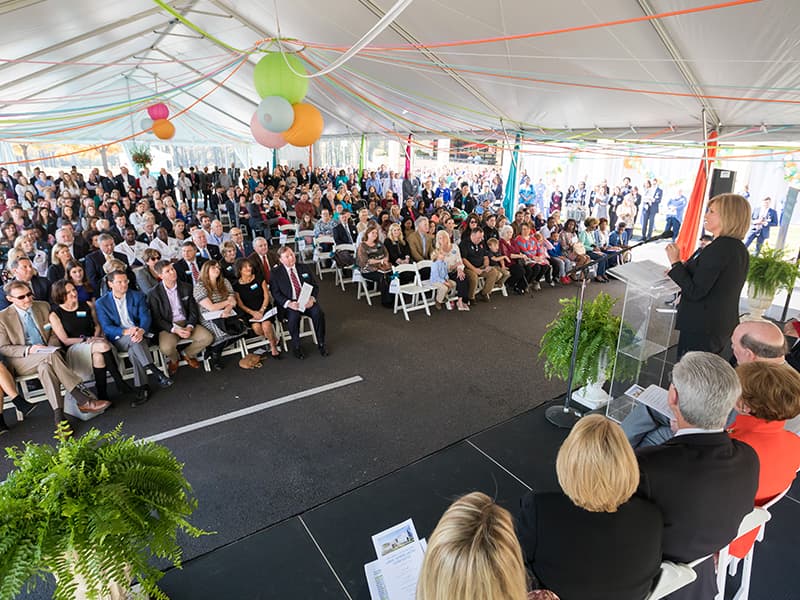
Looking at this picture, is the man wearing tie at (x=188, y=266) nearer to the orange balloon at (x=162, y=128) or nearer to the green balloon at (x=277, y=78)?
the green balloon at (x=277, y=78)

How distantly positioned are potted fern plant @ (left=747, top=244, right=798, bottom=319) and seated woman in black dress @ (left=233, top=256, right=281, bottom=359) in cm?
581

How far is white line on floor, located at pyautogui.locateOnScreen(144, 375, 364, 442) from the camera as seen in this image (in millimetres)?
3873

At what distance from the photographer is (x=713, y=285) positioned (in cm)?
302

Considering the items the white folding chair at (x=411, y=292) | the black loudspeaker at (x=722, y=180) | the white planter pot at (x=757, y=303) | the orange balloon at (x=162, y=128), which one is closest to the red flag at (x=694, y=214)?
the black loudspeaker at (x=722, y=180)

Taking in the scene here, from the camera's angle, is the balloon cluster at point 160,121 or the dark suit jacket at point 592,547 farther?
the balloon cluster at point 160,121

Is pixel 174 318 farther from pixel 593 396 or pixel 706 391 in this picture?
pixel 706 391

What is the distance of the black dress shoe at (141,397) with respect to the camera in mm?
4333

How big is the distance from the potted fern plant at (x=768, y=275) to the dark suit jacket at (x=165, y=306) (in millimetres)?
6532

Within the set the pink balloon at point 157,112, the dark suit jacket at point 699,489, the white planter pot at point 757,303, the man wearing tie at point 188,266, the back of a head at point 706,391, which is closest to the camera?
the dark suit jacket at point 699,489

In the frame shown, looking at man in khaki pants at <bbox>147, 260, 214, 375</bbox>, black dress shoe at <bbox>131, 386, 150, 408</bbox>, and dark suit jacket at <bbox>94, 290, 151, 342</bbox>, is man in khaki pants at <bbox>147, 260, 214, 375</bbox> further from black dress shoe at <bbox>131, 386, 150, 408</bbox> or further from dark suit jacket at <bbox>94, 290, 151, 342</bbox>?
black dress shoe at <bbox>131, 386, 150, 408</bbox>

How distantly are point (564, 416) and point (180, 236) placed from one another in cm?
633

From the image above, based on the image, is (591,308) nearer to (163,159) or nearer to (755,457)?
(755,457)

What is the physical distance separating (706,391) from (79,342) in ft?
16.3

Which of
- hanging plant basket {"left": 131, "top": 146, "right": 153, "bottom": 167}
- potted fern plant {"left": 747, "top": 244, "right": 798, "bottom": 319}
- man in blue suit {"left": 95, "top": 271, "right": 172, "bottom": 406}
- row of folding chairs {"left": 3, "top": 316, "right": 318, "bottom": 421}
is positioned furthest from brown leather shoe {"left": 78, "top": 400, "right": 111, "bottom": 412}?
hanging plant basket {"left": 131, "top": 146, "right": 153, "bottom": 167}
